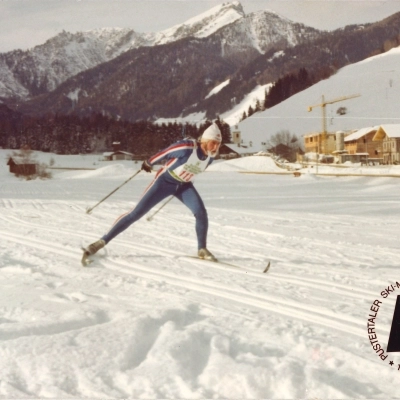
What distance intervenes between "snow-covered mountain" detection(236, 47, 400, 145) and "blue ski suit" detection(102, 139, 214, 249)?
63113 millimetres

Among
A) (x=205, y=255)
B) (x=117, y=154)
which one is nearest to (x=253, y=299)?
(x=205, y=255)

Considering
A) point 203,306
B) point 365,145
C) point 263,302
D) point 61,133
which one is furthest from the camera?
point 61,133

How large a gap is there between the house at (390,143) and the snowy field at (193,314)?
2661 centimetres

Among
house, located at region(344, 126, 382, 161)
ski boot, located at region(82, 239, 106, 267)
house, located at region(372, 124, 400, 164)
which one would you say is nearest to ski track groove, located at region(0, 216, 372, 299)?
ski boot, located at region(82, 239, 106, 267)

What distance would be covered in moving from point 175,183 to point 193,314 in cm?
210

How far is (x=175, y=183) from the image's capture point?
519 cm

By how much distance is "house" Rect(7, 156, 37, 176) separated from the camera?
93.4ft

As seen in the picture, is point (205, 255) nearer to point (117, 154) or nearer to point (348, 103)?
point (117, 154)

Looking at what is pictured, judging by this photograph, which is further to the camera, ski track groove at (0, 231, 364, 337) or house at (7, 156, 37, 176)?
house at (7, 156, 37, 176)

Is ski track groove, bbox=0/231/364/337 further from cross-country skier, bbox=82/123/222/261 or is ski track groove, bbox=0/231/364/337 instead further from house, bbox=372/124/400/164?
house, bbox=372/124/400/164

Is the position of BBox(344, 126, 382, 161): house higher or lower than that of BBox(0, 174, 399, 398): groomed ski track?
higher

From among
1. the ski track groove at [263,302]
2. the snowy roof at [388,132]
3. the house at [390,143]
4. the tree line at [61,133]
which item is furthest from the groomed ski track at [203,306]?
the snowy roof at [388,132]

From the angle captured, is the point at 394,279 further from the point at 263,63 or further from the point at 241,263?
the point at 263,63

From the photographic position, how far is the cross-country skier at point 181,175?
495 centimetres
